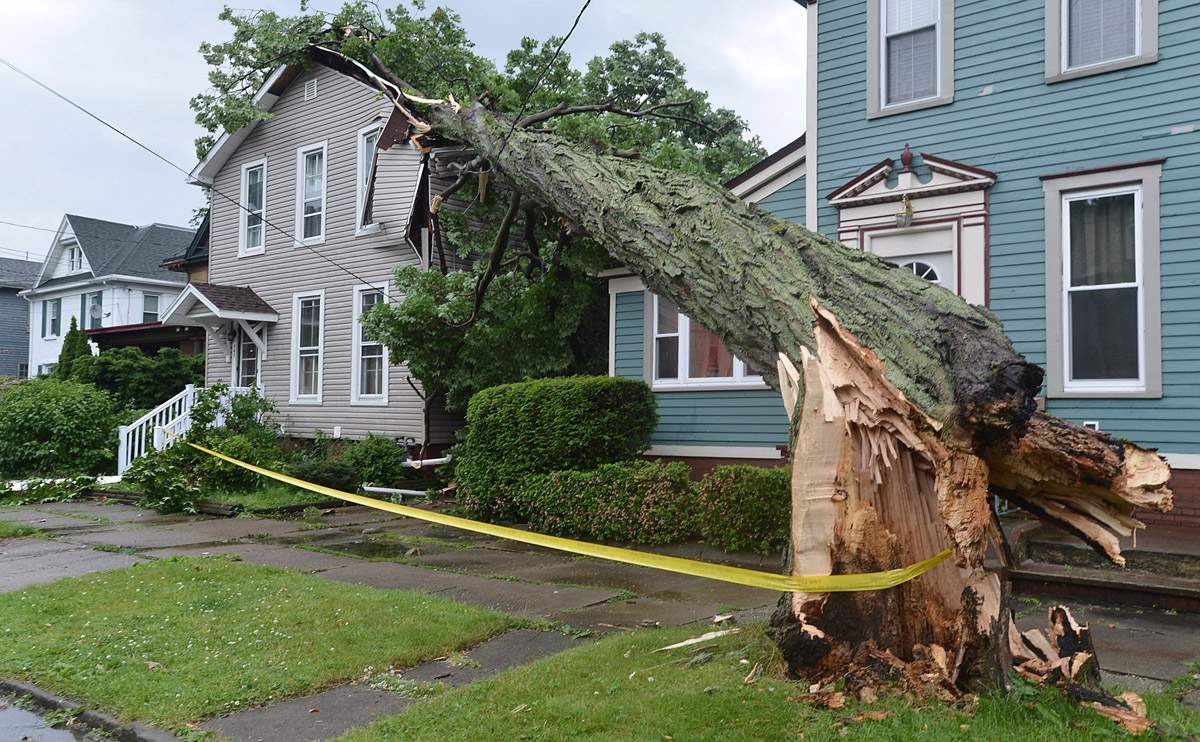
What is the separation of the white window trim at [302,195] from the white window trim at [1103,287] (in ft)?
44.1

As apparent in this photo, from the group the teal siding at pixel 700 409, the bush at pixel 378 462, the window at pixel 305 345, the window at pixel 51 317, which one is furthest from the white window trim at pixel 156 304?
the teal siding at pixel 700 409

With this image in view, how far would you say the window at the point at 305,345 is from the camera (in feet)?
59.8

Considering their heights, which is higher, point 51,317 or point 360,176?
point 360,176

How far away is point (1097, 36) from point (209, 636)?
938cm

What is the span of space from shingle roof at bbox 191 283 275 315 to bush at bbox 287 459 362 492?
212 inches

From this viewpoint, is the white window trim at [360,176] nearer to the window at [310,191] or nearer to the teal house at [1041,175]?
the window at [310,191]

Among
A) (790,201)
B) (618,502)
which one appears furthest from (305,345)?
(790,201)

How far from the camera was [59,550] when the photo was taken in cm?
964

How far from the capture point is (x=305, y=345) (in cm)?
1845

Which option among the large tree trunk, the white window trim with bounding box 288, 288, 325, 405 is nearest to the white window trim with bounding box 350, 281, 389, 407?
the white window trim with bounding box 288, 288, 325, 405

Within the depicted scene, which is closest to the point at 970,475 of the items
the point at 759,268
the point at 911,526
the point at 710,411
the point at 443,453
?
the point at 911,526

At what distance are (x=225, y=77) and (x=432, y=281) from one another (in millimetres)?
9095

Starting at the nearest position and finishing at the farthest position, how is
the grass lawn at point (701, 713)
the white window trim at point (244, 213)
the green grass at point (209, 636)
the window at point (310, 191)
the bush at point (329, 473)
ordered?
the grass lawn at point (701, 713), the green grass at point (209, 636), the bush at point (329, 473), the window at point (310, 191), the white window trim at point (244, 213)

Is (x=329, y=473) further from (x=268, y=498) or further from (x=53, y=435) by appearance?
(x=53, y=435)
